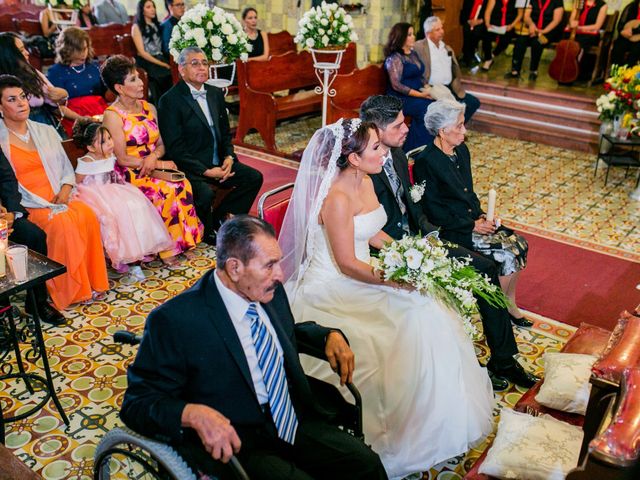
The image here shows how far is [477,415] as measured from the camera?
10.0 ft

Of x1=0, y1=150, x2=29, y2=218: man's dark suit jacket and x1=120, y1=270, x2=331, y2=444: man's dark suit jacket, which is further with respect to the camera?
x1=0, y1=150, x2=29, y2=218: man's dark suit jacket

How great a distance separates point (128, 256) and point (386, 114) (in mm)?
2125

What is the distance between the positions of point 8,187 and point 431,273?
268 centimetres

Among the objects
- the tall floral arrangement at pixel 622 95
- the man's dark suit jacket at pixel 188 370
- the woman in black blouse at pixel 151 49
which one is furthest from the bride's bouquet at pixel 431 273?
the woman in black blouse at pixel 151 49

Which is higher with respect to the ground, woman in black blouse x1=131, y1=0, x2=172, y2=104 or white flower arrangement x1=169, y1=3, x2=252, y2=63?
white flower arrangement x1=169, y1=3, x2=252, y2=63

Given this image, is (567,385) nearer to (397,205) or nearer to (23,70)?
(397,205)

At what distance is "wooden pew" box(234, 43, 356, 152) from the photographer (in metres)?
7.67

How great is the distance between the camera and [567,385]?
2975 mm

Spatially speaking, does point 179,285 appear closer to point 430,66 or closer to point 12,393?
point 12,393

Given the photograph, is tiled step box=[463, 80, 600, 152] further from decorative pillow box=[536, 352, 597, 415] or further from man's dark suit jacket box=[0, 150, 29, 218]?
man's dark suit jacket box=[0, 150, 29, 218]

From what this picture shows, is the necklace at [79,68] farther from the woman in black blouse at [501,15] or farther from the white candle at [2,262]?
the woman in black blouse at [501,15]

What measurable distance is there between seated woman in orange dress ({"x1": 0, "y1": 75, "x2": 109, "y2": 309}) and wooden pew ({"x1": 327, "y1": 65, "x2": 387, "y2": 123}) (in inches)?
152

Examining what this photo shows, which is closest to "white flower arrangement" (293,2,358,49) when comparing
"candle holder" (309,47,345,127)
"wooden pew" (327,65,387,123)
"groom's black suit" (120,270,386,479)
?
"candle holder" (309,47,345,127)

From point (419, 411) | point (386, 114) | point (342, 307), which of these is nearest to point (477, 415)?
point (419, 411)
